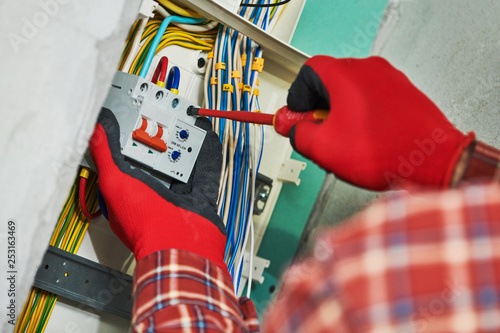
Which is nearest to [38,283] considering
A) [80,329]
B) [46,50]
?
[80,329]

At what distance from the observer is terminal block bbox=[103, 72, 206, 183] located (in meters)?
0.98

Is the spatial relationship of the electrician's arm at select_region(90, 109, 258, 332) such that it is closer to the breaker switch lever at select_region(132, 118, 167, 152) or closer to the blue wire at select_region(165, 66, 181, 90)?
the breaker switch lever at select_region(132, 118, 167, 152)

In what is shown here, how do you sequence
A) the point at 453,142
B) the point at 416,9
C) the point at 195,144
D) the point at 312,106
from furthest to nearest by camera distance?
1. the point at 416,9
2. the point at 195,144
3. the point at 312,106
4. the point at 453,142

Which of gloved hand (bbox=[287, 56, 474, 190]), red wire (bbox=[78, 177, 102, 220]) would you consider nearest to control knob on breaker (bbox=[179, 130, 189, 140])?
red wire (bbox=[78, 177, 102, 220])

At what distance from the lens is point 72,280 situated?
1090mm

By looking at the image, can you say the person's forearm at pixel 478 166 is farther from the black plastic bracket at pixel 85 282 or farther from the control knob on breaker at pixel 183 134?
the black plastic bracket at pixel 85 282

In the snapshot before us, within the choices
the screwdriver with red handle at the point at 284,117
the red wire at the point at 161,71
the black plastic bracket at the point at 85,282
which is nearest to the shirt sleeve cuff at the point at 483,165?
the screwdriver with red handle at the point at 284,117

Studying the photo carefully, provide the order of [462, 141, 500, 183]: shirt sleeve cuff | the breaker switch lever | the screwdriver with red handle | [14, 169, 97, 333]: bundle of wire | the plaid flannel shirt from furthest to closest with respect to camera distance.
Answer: [14, 169, 97, 333]: bundle of wire < the breaker switch lever < the screwdriver with red handle < [462, 141, 500, 183]: shirt sleeve cuff < the plaid flannel shirt

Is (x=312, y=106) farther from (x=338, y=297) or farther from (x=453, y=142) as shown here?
(x=338, y=297)

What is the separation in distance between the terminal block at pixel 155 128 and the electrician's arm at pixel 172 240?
3cm

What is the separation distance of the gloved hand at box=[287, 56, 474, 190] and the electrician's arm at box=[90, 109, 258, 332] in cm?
29

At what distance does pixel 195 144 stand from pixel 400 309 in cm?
79

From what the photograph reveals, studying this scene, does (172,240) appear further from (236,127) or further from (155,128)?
(236,127)

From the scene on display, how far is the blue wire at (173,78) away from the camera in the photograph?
117cm
